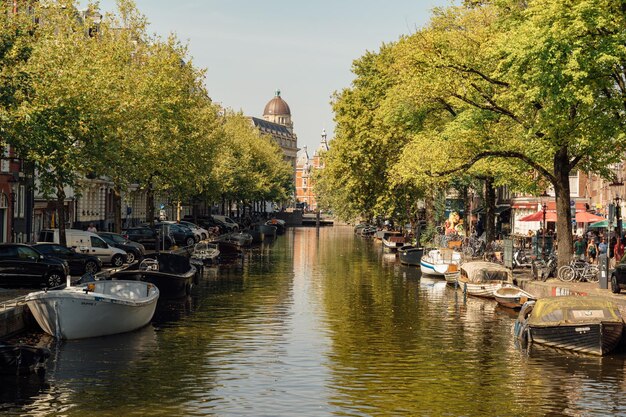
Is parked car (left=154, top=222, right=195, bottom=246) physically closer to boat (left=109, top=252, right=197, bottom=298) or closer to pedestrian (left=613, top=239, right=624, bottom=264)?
boat (left=109, top=252, right=197, bottom=298)

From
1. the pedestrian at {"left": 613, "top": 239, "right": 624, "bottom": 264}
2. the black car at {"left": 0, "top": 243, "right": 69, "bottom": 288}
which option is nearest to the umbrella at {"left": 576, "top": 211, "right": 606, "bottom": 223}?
the pedestrian at {"left": 613, "top": 239, "right": 624, "bottom": 264}

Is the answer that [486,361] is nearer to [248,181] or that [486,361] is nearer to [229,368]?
[229,368]

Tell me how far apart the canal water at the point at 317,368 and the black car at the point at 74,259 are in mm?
6227

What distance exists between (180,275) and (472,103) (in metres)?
15.1

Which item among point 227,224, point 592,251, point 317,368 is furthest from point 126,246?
point 227,224

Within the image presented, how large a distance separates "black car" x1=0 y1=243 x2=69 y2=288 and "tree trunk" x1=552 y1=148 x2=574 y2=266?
20819 millimetres

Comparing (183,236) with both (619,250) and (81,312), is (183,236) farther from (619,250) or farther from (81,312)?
(81,312)

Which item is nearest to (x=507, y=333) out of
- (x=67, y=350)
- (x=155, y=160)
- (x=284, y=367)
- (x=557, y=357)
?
(x=557, y=357)

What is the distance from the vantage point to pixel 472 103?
44.7 metres

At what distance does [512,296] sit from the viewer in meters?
39.9

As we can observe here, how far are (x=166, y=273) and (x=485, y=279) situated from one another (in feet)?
46.6

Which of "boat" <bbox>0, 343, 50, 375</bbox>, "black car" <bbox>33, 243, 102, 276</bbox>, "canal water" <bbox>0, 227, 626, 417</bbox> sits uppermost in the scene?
"black car" <bbox>33, 243, 102, 276</bbox>

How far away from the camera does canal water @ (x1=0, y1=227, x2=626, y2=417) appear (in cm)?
2186

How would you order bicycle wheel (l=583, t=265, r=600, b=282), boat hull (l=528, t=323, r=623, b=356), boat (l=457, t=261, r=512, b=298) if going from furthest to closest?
boat (l=457, t=261, r=512, b=298)
bicycle wheel (l=583, t=265, r=600, b=282)
boat hull (l=528, t=323, r=623, b=356)
